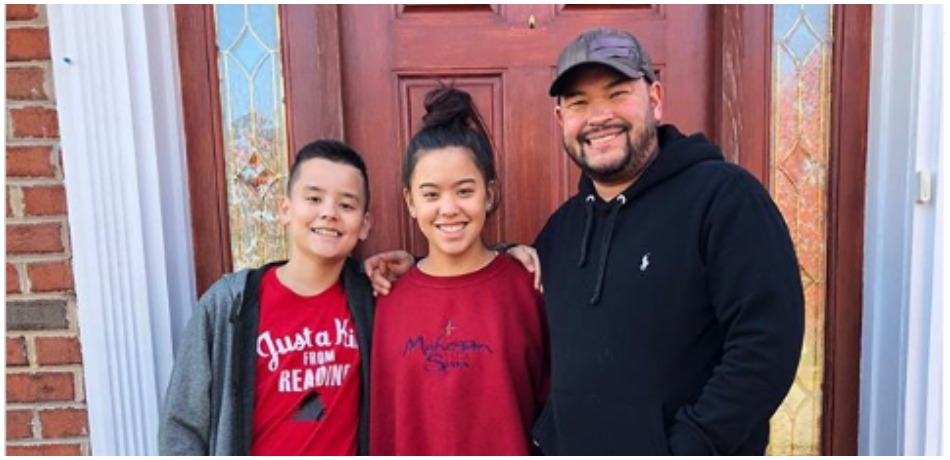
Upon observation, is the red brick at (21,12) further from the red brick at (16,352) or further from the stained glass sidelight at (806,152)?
the stained glass sidelight at (806,152)

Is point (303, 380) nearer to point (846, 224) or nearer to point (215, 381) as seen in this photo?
point (215, 381)

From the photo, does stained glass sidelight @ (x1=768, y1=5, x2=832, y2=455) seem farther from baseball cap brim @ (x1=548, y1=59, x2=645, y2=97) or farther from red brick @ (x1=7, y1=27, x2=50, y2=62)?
red brick @ (x1=7, y1=27, x2=50, y2=62)

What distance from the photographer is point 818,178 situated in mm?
2141

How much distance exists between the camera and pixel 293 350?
175 cm

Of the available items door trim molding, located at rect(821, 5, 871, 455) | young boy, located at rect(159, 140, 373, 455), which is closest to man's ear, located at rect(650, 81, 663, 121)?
young boy, located at rect(159, 140, 373, 455)

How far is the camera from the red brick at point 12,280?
1838mm

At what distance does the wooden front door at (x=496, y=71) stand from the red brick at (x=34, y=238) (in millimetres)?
836

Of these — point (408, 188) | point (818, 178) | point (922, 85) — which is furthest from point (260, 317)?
point (922, 85)

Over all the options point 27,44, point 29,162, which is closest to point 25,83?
point 27,44

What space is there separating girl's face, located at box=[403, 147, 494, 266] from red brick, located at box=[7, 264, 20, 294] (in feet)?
3.57

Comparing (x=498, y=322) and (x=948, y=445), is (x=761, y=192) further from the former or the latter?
(x=948, y=445)

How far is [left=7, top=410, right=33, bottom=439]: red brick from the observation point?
6.20 ft

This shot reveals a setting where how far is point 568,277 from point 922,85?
1112 mm

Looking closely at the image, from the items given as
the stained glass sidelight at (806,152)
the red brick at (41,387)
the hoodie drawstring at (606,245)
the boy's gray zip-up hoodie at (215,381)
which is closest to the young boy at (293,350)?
the boy's gray zip-up hoodie at (215,381)
